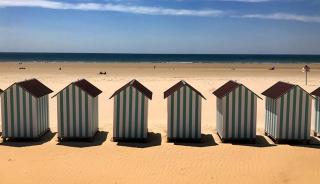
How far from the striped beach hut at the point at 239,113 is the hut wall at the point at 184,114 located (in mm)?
800

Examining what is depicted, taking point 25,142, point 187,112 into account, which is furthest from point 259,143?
point 25,142

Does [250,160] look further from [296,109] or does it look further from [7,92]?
[7,92]

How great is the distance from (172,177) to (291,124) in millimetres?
4695

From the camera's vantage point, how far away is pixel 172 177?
9.41 meters

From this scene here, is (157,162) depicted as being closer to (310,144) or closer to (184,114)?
(184,114)

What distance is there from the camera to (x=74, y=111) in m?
12.4

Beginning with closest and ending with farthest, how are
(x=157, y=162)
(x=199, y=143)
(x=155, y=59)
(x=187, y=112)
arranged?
(x=157, y=162) → (x=187, y=112) → (x=199, y=143) → (x=155, y=59)

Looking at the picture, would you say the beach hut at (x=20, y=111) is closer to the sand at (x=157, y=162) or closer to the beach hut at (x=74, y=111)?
the sand at (x=157, y=162)

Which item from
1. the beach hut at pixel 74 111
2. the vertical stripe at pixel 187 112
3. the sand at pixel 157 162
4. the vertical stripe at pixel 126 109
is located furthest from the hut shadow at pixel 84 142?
the vertical stripe at pixel 187 112

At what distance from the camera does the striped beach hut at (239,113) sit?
40.4ft

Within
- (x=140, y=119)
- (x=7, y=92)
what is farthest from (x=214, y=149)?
(x=7, y=92)

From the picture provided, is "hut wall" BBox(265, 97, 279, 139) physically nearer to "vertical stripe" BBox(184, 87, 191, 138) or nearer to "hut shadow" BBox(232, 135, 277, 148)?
"hut shadow" BBox(232, 135, 277, 148)

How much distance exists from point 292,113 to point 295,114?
0.09 meters

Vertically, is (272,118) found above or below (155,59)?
below
